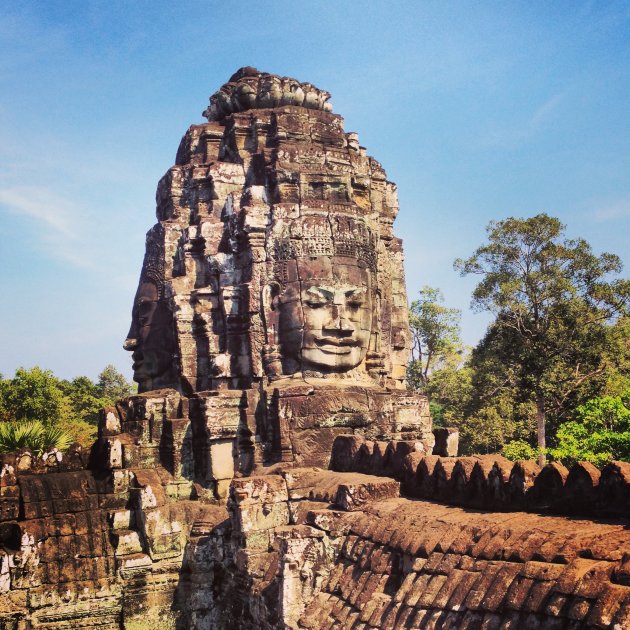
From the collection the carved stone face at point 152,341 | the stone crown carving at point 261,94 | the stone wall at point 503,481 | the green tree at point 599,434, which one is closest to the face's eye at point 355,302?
the stone wall at point 503,481

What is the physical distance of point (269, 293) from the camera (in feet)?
37.0

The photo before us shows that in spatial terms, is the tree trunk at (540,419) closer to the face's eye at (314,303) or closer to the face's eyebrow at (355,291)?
the face's eyebrow at (355,291)

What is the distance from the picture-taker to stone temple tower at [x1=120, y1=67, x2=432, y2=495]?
412 inches

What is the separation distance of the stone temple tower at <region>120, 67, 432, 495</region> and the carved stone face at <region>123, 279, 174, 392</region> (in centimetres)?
3

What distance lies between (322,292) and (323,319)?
42cm

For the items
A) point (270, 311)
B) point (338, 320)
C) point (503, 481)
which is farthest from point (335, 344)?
point (503, 481)

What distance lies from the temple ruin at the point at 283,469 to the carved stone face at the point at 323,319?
0.10 feet

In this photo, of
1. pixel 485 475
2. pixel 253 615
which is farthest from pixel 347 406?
pixel 485 475

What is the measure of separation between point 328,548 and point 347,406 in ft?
11.4

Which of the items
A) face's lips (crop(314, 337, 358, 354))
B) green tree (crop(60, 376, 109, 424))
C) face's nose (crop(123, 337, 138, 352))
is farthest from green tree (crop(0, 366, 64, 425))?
face's lips (crop(314, 337, 358, 354))

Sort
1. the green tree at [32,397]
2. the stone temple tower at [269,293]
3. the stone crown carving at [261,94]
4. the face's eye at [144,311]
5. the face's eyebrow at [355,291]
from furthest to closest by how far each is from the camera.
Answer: the green tree at [32,397], the stone crown carving at [261,94], the face's eye at [144,311], the face's eyebrow at [355,291], the stone temple tower at [269,293]

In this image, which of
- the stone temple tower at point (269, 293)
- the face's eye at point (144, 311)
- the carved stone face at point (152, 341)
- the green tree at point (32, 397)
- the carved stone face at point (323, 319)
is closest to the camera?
the stone temple tower at point (269, 293)

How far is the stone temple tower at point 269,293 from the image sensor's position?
10469mm

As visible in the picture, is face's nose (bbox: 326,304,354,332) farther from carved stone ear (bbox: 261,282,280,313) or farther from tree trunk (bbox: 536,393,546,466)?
tree trunk (bbox: 536,393,546,466)
